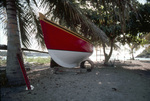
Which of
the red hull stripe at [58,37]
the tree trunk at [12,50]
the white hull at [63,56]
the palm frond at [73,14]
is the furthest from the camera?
the white hull at [63,56]

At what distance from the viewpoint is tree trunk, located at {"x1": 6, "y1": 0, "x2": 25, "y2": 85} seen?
329cm

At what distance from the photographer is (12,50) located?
3.31m

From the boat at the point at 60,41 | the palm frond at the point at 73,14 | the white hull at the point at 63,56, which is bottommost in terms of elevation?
the white hull at the point at 63,56

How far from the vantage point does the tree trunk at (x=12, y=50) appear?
329 cm

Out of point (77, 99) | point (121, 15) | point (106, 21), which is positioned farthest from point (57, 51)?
point (106, 21)

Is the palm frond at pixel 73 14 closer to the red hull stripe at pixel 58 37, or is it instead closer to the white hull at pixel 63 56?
the red hull stripe at pixel 58 37

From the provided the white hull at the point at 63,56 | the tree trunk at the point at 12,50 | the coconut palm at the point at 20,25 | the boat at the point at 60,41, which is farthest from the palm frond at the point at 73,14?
the tree trunk at the point at 12,50

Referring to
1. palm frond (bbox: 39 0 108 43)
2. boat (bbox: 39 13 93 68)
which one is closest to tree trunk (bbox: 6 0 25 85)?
boat (bbox: 39 13 93 68)

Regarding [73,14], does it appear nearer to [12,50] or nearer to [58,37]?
[58,37]

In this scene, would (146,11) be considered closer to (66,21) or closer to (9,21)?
(66,21)

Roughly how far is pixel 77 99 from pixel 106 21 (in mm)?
6453

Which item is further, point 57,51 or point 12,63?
point 57,51

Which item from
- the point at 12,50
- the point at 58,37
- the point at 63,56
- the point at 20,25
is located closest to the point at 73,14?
the point at 58,37

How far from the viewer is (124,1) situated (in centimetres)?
225
